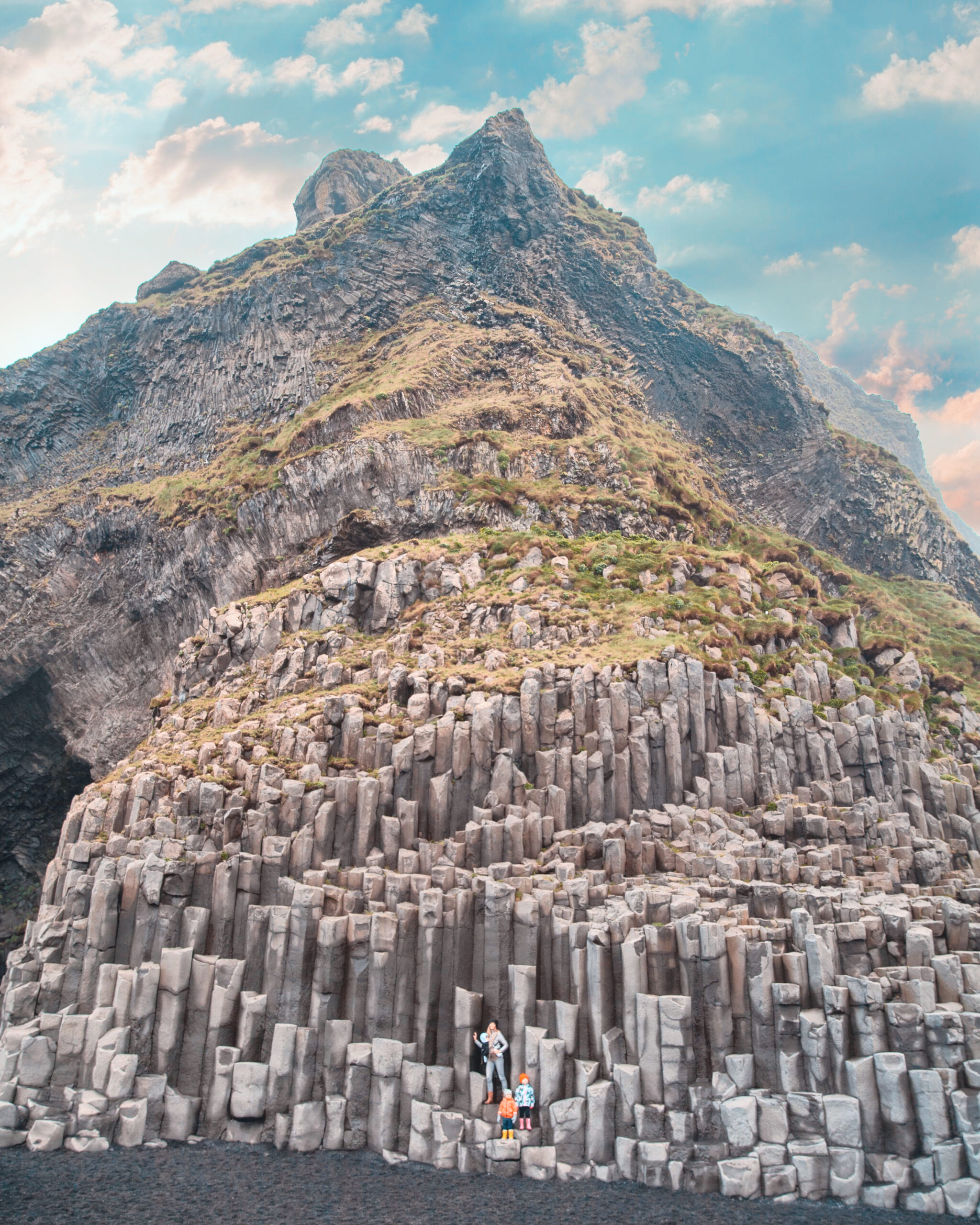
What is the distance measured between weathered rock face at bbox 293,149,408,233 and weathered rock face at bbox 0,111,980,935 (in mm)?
21788

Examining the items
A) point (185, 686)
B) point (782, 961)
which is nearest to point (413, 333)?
point (185, 686)

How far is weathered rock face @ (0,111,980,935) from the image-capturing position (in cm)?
4547

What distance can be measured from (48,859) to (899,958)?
170 feet

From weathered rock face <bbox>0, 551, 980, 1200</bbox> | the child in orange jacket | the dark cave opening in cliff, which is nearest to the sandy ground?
weathered rock face <bbox>0, 551, 980, 1200</bbox>

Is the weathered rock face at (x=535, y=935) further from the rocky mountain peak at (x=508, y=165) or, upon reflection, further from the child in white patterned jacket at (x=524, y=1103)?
the rocky mountain peak at (x=508, y=165)

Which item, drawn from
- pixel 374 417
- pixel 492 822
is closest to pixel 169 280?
pixel 374 417

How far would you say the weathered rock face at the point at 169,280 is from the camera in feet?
266

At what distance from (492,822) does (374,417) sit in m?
33.3

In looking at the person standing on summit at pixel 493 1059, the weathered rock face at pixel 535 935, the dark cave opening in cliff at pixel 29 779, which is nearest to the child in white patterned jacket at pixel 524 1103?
the weathered rock face at pixel 535 935

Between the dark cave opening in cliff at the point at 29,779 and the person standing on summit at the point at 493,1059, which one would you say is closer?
the person standing on summit at the point at 493,1059

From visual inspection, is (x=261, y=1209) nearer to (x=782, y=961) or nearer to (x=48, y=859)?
(x=782, y=961)

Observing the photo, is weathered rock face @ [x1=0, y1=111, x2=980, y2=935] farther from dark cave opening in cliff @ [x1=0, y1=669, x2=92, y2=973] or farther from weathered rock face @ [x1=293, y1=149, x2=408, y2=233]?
weathered rock face @ [x1=293, y1=149, x2=408, y2=233]

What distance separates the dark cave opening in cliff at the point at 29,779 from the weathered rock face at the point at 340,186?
71580mm

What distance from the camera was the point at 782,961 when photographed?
1484 centimetres
